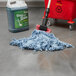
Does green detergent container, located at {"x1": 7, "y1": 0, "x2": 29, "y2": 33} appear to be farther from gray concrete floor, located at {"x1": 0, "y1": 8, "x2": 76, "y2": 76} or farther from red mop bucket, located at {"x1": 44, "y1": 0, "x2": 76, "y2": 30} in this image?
red mop bucket, located at {"x1": 44, "y1": 0, "x2": 76, "y2": 30}

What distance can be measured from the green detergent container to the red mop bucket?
33cm

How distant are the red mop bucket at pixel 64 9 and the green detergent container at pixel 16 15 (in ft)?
1.08

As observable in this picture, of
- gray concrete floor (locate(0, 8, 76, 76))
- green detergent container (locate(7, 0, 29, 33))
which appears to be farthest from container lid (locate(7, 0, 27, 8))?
gray concrete floor (locate(0, 8, 76, 76))

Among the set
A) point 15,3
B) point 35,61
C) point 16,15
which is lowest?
point 35,61

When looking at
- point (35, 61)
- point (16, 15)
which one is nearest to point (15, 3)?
point (16, 15)

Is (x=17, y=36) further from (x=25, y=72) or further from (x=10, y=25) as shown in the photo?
(x=25, y=72)

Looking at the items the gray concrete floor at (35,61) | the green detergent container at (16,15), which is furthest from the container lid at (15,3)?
the gray concrete floor at (35,61)

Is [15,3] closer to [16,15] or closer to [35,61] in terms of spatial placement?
[16,15]

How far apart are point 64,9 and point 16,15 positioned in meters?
0.50

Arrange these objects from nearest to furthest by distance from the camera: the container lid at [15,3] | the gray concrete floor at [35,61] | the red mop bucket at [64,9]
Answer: the gray concrete floor at [35,61] < the container lid at [15,3] < the red mop bucket at [64,9]

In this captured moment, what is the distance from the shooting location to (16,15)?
160 cm

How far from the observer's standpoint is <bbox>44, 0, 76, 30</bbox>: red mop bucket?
1.68m

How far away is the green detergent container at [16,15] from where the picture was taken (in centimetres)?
158

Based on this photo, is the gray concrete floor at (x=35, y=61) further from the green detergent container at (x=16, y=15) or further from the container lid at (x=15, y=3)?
the container lid at (x=15, y=3)
